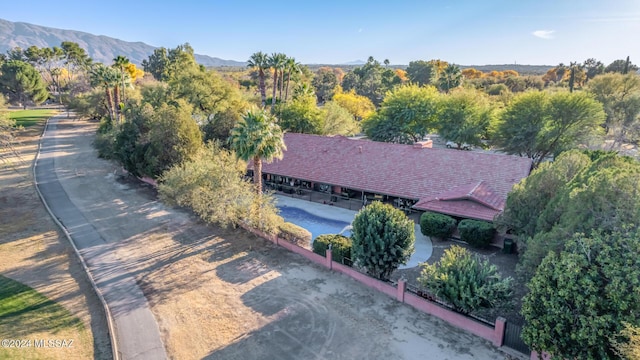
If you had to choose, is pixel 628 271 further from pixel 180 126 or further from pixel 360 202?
pixel 180 126

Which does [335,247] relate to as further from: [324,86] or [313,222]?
[324,86]

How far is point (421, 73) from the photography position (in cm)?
10725

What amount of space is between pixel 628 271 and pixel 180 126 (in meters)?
31.6

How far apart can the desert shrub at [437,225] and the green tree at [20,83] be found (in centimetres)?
9549

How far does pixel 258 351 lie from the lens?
14.7m

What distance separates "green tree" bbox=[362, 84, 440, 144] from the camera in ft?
146

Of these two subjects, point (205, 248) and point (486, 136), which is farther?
point (486, 136)

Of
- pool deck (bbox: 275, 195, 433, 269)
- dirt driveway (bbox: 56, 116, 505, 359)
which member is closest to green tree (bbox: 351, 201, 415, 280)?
dirt driveway (bbox: 56, 116, 505, 359)

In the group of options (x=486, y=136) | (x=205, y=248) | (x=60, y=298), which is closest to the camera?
(x=60, y=298)

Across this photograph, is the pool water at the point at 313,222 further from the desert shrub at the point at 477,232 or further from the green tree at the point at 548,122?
the green tree at the point at 548,122

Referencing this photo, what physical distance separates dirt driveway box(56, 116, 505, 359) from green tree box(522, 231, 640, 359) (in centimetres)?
332

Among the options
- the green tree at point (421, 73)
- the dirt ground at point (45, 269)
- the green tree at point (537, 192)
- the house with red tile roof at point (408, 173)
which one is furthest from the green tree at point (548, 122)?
the green tree at point (421, 73)

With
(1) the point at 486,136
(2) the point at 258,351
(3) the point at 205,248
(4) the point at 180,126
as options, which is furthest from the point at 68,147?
(1) the point at 486,136

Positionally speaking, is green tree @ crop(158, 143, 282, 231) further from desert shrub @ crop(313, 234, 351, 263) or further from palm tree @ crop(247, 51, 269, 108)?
palm tree @ crop(247, 51, 269, 108)
